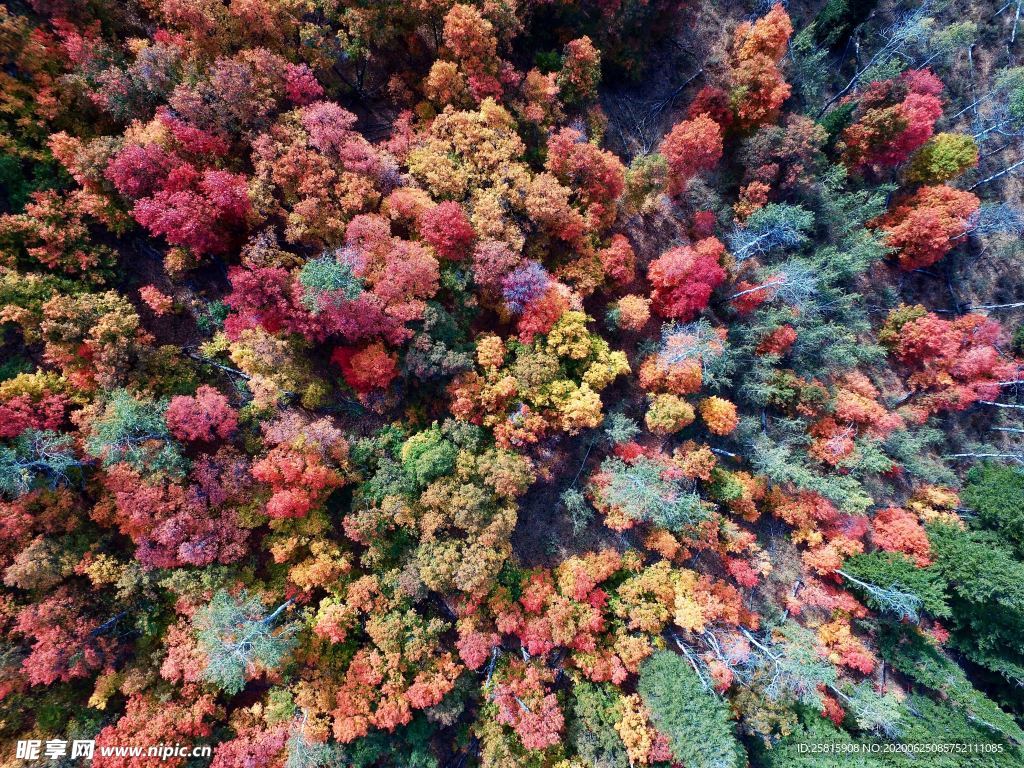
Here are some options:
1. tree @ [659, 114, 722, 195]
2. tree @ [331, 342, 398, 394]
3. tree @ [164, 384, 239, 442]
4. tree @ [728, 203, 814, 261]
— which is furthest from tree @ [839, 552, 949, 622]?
tree @ [164, 384, 239, 442]

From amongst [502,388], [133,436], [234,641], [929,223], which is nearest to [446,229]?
[502,388]

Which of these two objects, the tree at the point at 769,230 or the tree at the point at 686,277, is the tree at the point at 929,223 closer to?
the tree at the point at 769,230

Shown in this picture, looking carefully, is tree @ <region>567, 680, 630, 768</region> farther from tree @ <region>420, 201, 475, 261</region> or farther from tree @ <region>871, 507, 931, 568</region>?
tree @ <region>420, 201, 475, 261</region>

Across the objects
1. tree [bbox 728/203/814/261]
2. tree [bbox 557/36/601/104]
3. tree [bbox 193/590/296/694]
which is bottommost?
tree [bbox 193/590/296/694]

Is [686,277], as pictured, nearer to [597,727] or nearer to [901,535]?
[901,535]

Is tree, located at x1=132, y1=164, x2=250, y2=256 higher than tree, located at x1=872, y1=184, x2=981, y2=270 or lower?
lower

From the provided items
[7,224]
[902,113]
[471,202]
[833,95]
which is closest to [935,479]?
[902,113]
